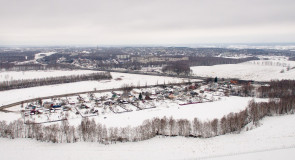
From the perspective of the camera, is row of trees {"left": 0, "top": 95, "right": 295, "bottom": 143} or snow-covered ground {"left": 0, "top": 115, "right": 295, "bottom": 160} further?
row of trees {"left": 0, "top": 95, "right": 295, "bottom": 143}

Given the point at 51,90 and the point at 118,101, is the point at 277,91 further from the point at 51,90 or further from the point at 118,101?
the point at 51,90

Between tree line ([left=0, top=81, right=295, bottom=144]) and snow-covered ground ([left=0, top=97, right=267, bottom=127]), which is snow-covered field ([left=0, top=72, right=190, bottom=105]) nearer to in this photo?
snow-covered ground ([left=0, top=97, right=267, bottom=127])

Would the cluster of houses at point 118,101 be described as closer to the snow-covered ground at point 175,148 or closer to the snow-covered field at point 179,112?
the snow-covered field at point 179,112

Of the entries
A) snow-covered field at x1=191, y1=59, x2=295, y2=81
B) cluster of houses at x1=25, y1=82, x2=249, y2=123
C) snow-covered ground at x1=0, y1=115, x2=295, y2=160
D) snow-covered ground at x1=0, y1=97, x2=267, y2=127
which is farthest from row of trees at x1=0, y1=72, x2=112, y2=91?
snow-covered field at x1=191, y1=59, x2=295, y2=81

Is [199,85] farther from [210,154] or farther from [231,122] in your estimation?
[210,154]

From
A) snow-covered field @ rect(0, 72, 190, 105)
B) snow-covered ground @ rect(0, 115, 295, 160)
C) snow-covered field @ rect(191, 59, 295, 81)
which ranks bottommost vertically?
snow-covered ground @ rect(0, 115, 295, 160)

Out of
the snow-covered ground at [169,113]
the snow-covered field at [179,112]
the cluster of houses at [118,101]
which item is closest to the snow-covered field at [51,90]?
the cluster of houses at [118,101]

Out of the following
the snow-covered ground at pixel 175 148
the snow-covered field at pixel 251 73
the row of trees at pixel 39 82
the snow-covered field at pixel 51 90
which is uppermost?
the snow-covered field at pixel 251 73

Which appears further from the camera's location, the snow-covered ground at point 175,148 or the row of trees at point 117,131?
the row of trees at point 117,131

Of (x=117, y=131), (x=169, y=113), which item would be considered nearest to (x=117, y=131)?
(x=117, y=131)

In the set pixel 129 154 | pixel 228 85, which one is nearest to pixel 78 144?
pixel 129 154
